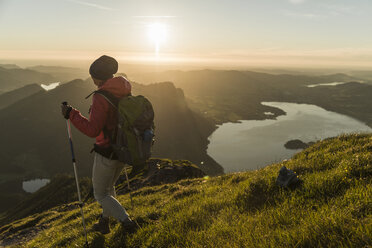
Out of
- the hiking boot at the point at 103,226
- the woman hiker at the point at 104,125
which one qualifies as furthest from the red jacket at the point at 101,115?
the hiking boot at the point at 103,226

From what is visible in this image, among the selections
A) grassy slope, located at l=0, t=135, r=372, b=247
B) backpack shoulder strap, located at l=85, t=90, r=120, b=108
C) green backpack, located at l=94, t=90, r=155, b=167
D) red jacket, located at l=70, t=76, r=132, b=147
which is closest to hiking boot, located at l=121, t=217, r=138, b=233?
grassy slope, located at l=0, t=135, r=372, b=247

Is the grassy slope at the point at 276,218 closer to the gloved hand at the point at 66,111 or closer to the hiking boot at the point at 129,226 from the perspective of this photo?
the hiking boot at the point at 129,226

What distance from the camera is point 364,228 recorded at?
8.16 feet

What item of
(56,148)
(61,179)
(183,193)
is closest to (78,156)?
(56,148)

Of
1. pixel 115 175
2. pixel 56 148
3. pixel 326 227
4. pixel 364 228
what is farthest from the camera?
pixel 56 148

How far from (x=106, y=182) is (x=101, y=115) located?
1.60m

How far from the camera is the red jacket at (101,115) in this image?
4.24 m

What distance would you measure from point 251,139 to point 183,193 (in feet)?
621

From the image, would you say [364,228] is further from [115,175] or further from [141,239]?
[115,175]

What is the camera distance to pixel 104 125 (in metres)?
4.43

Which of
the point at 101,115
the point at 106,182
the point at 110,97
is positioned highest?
the point at 110,97

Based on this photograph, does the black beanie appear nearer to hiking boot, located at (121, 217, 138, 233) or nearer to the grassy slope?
hiking boot, located at (121, 217, 138, 233)

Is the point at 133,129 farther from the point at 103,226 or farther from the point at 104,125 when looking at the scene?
the point at 103,226

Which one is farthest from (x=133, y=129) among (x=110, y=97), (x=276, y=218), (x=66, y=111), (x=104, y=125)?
(x=276, y=218)
